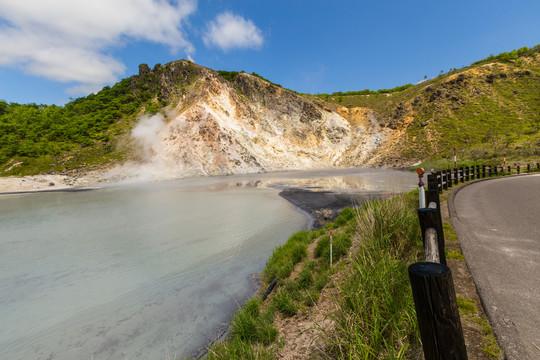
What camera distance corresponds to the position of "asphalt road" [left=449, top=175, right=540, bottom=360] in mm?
2566

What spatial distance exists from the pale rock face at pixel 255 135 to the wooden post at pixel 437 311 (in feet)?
159

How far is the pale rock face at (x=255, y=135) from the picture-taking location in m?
49.7

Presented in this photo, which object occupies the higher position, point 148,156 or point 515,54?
point 515,54

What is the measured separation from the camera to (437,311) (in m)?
1.36

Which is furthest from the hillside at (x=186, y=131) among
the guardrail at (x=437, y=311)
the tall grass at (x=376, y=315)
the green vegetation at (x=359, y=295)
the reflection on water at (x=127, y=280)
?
the guardrail at (x=437, y=311)

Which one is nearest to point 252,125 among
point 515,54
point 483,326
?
point 483,326

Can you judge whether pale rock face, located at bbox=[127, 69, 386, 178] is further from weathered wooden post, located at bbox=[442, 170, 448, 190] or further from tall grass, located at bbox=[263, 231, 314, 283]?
tall grass, located at bbox=[263, 231, 314, 283]

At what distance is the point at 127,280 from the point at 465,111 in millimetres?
76484

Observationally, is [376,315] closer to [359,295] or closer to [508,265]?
[359,295]

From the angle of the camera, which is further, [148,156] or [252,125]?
[252,125]

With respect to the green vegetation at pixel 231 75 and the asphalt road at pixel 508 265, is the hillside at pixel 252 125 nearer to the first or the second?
the green vegetation at pixel 231 75

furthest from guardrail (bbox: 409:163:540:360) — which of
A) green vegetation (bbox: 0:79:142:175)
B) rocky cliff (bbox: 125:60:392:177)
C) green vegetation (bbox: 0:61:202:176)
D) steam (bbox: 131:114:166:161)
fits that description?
green vegetation (bbox: 0:79:142:175)

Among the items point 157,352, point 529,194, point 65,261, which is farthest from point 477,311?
point 65,261

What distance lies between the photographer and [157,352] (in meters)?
4.84
